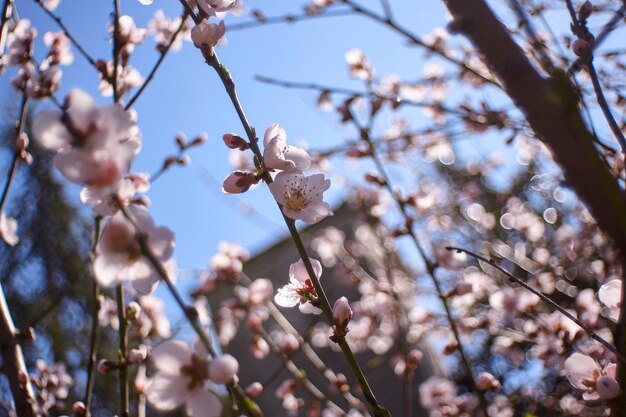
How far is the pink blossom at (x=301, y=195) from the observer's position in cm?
115

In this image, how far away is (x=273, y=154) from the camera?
1.14m

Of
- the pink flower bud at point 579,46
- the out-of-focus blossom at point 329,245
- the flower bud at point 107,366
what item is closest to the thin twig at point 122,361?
the flower bud at point 107,366

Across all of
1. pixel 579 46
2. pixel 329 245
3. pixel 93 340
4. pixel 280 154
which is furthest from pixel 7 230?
pixel 329 245

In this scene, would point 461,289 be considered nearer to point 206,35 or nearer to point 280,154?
point 280,154

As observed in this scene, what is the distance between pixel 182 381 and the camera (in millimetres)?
895

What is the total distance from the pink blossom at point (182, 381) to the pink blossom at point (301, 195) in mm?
365

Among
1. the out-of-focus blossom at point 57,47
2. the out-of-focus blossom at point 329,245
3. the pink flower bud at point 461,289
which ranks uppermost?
the out-of-focus blossom at point 57,47

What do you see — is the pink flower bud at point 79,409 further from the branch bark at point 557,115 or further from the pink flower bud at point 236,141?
the branch bark at point 557,115

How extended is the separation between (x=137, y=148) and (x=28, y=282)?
9790mm

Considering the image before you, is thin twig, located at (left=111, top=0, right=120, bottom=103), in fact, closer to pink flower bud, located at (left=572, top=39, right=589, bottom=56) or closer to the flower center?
the flower center

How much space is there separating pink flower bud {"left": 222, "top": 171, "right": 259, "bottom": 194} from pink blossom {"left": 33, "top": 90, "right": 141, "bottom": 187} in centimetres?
35

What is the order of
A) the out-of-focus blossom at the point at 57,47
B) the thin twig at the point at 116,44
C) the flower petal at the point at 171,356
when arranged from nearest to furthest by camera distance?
1. the flower petal at the point at 171,356
2. the thin twig at the point at 116,44
3. the out-of-focus blossom at the point at 57,47

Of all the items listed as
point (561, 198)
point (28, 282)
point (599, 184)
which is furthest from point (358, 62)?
point (28, 282)

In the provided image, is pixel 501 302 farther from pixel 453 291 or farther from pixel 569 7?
pixel 569 7
